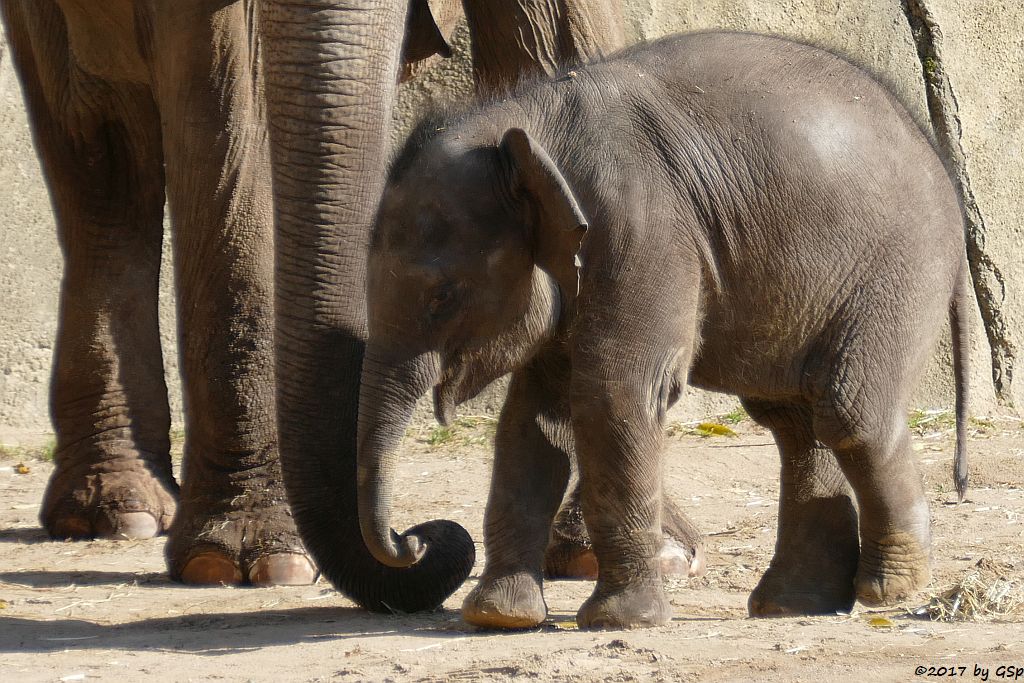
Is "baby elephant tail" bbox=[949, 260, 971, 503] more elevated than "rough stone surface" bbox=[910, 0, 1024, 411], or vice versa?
"rough stone surface" bbox=[910, 0, 1024, 411]

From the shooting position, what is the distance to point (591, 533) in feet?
9.91

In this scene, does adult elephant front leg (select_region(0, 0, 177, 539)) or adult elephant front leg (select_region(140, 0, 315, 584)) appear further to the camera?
adult elephant front leg (select_region(0, 0, 177, 539))

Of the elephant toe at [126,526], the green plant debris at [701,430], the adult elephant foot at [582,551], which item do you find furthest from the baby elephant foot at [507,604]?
the green plant debris at [701,430]

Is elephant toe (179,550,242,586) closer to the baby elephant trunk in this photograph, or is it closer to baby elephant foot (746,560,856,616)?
the baby elephant trunk

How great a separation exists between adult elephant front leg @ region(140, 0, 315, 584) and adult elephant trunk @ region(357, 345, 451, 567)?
3.47 feet

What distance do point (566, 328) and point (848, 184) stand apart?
65cm

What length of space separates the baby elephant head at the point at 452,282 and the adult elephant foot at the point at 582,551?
1059 millimetres

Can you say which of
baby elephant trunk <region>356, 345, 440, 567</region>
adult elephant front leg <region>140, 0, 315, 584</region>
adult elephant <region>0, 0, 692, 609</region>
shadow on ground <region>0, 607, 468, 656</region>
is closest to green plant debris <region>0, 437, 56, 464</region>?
adult elephant <region>0, 0, 692, 609</region>

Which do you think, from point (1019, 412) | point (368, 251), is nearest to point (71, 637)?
point (368, 251)

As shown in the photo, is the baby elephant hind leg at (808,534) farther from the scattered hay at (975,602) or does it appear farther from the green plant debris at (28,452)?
the green plant debris at (28,452)

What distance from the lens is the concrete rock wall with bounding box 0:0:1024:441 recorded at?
685 cm

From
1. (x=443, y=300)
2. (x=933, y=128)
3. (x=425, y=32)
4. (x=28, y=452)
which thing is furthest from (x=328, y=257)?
(x=933, y=128)

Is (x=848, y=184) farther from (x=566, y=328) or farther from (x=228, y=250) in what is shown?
(x=228, y=250)

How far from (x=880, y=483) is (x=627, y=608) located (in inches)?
24.7
